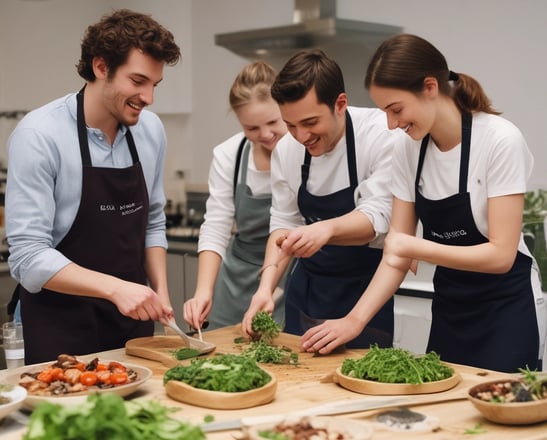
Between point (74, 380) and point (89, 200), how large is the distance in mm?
689

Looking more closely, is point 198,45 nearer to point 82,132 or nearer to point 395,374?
point 82,132

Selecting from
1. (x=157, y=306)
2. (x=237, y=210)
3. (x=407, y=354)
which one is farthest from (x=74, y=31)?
(x=407, y=354)

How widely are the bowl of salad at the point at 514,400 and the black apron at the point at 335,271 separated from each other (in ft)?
2.88

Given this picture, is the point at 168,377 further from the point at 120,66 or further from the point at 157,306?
the point at 120,66

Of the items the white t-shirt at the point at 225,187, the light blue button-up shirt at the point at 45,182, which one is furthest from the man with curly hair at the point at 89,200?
the white t-shirt at the point at 225,187

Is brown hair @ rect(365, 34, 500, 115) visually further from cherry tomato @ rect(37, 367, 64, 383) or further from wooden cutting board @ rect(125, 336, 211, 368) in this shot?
cherry tomato @ rect(37, 367, 64, 383)

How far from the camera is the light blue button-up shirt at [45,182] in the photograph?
2.33 metres

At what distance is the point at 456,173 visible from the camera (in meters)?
2.41

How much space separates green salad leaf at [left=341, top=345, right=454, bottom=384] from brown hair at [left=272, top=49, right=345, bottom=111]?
2.83ft

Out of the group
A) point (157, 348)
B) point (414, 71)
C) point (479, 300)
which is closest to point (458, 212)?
point (479, 300)

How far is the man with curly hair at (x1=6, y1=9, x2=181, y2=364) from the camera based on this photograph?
Answer: 2332mm

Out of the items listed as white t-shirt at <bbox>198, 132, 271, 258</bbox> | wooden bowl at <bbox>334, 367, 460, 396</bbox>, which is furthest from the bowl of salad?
white t-shirt at <bbox>198, 132, 271, 258</bbox>

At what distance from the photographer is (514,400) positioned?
5.81 feet

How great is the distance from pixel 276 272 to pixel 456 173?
728 mm
